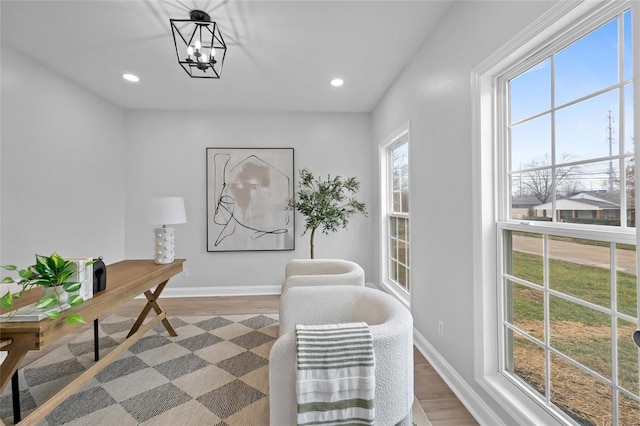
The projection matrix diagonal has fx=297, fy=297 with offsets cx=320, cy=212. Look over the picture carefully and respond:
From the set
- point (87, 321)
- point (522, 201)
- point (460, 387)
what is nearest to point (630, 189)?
point (522, 201)

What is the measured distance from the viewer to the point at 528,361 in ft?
5.09

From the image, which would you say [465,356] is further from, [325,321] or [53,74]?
[53,74]

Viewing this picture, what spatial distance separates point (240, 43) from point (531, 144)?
2.23 metres

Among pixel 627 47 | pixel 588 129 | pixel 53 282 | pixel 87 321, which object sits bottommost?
pixel 87 321

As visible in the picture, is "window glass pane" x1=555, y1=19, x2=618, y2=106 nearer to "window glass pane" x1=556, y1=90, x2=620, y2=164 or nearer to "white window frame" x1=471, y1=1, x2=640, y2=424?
"window glass pane" x1=556, y1=90, x2=620, y2=164

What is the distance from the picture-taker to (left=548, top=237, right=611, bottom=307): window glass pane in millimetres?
1170

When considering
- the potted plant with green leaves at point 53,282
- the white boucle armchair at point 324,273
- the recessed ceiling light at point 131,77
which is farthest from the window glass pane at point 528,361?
the recessed ceiling light at point 131,77

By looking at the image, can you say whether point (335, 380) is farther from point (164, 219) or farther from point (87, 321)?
point (164, 219)

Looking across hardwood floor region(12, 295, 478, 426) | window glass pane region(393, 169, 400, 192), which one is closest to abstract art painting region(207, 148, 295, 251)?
hardwood floor region(12, 295, 478, 426)

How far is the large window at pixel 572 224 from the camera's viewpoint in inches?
43.5

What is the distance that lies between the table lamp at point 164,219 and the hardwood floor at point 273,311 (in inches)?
39.9

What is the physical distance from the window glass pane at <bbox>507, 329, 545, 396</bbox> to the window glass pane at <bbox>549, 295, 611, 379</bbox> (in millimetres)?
149

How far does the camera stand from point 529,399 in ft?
4.87

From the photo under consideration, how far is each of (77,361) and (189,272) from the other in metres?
1.78
